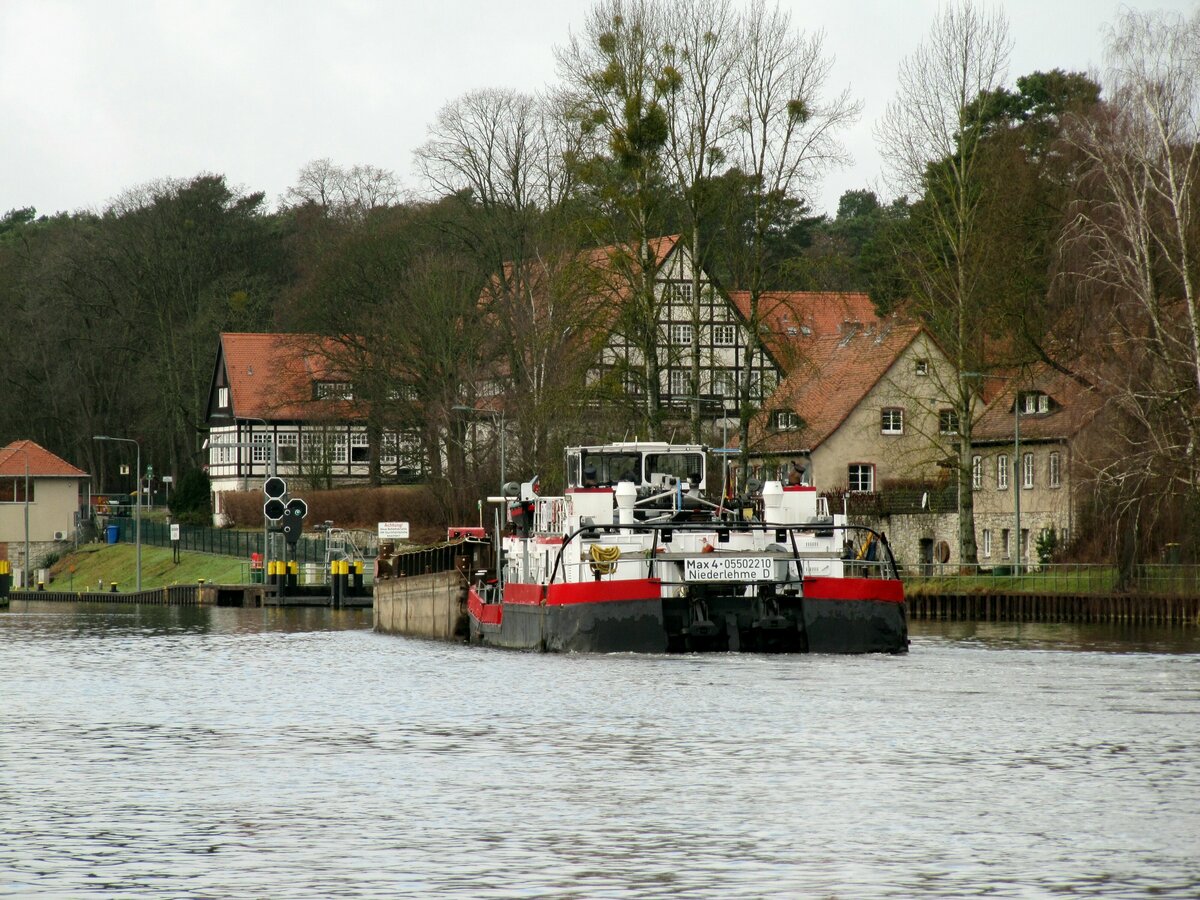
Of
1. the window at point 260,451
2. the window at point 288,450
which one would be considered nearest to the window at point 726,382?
the window at point 260,451

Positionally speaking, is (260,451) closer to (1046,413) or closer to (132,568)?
(132,568)

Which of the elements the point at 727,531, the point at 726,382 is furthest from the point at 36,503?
the point at 727,531

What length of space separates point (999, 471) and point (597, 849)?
62.9 m

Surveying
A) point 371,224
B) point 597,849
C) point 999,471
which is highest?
point 371,224

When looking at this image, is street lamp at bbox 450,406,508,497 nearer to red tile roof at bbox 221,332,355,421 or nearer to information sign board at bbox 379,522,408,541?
information sign board at bbox 379,522,408,541

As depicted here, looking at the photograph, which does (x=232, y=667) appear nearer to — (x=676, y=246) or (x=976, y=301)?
(x=676, y=246)

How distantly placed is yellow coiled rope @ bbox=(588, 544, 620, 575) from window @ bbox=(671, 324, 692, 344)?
944 inches

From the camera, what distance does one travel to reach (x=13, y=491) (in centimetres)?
11475

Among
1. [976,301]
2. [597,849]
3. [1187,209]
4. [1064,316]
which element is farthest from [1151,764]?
[976,301]

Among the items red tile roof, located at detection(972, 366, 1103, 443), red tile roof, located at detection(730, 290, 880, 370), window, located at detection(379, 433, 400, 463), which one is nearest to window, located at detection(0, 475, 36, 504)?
window, located at detection(379, 433, 400, 463)

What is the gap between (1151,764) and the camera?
76.0ft

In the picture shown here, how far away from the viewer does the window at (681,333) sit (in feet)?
205

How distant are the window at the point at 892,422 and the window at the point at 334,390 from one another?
24.6 m

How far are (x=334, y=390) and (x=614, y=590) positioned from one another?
61.8m
